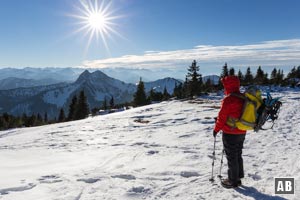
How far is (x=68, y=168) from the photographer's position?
9578 mm

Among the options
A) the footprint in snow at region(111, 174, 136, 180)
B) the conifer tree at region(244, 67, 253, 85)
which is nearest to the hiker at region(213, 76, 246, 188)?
the footprint in snow at region(111, 174, 136, 180)

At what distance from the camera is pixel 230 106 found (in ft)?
22.5

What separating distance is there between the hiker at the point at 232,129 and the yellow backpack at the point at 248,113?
9 centimetres

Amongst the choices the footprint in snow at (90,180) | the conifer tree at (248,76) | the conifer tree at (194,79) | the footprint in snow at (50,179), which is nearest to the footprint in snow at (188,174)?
the footprint in snow at (90,180)

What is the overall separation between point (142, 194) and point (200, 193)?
4.33 feet

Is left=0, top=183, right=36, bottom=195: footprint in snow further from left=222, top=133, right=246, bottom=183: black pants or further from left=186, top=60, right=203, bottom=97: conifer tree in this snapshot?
left=186, top=60, right=203, bottom=97: conifer tree

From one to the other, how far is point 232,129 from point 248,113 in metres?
0.52

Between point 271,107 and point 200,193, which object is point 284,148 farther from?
point 200,193

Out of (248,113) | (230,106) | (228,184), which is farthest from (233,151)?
(230,106)

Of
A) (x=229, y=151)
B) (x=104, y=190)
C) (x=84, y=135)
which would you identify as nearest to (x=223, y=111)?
(x=229, y=151)

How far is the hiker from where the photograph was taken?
6.84 m

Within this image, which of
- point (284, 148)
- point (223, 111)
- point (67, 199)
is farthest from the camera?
point (284, 148)

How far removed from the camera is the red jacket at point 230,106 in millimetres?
6836

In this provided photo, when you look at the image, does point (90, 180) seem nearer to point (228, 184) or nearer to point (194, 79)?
point (228, 184)
